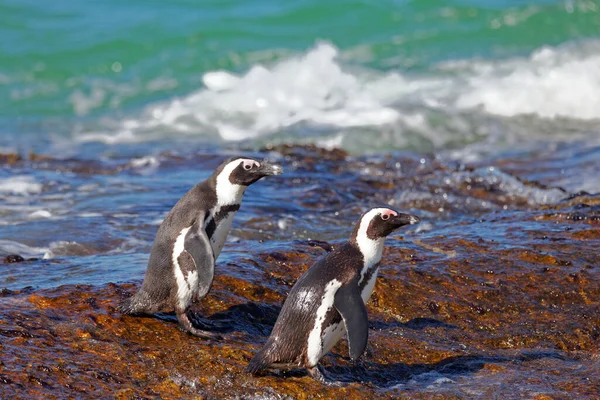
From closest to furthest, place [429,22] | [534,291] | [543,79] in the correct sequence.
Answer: [534,291], [543,79], [429,22]

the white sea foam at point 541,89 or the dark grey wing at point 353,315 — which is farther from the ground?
the white sea foam at point 541,89

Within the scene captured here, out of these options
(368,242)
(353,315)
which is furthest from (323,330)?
(368,242)

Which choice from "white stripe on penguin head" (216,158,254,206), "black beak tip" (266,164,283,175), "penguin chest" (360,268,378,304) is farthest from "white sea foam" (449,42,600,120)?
"penguin chest" (360,268,378,304)

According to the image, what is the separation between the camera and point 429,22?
25016 mm

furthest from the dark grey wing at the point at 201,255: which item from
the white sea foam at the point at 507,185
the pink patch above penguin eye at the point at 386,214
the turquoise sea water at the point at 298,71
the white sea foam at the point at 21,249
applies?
the turquoise sea water at the point at 298,71

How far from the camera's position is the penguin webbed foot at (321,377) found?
4672 millimetres

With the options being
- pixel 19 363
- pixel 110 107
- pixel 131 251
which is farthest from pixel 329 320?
pixel 110 107

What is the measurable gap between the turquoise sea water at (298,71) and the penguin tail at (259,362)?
11.1 m

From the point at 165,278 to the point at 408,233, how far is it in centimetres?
374

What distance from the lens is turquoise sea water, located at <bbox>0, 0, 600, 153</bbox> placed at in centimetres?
1689

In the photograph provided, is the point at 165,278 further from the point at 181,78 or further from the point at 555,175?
the point at 181,78

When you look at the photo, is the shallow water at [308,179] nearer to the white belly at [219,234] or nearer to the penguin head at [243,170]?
the white belly at [219,234]

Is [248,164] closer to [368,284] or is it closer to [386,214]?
[386,214]

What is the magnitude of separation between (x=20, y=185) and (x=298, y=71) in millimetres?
9790
